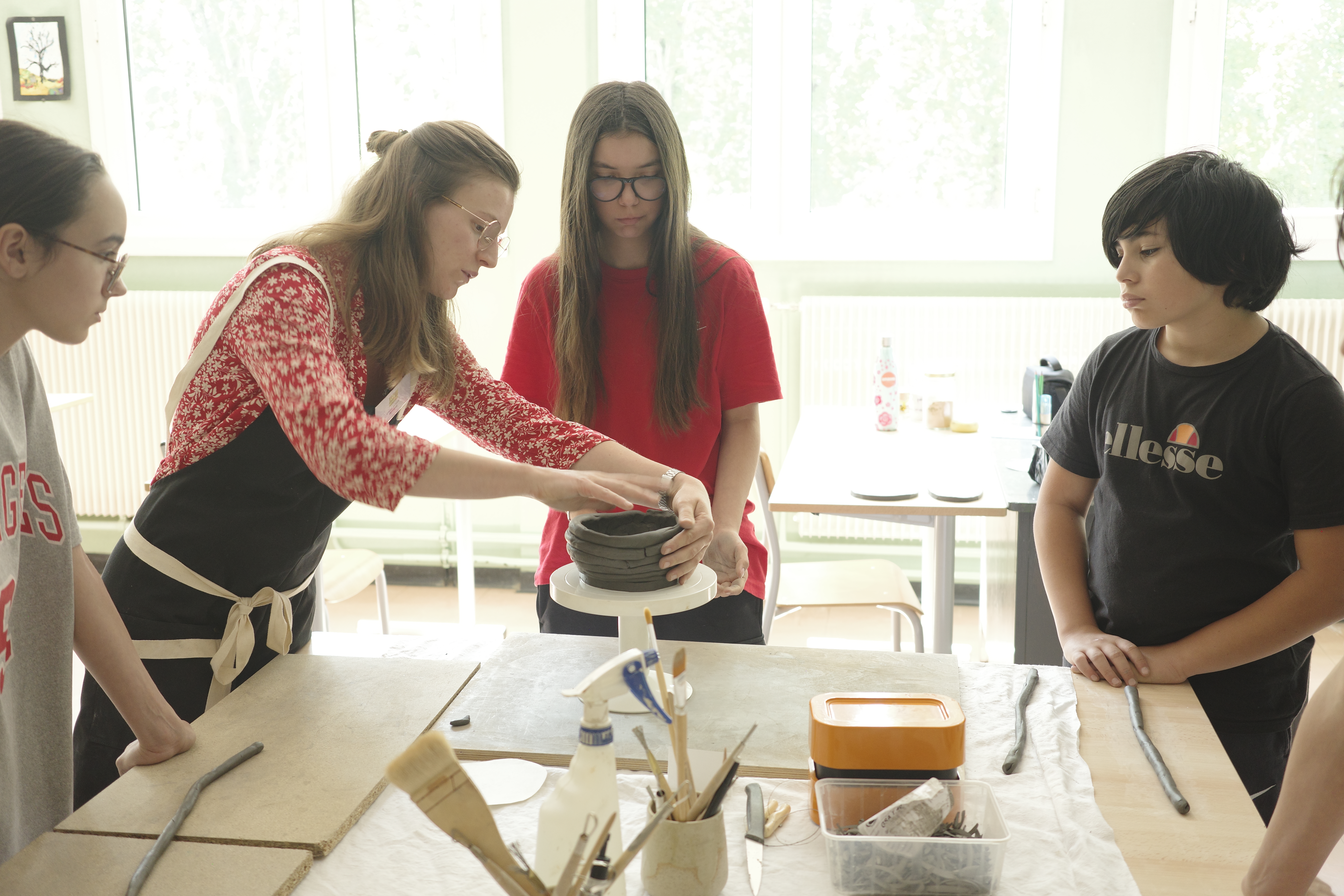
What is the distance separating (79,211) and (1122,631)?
4.90ft

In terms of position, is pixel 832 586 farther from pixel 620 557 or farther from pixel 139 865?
pixel 139 865

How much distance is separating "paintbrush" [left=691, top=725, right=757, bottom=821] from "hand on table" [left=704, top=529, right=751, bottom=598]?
0.73m

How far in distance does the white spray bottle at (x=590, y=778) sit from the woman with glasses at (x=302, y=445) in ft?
1.54

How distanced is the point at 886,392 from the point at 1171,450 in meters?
1.89

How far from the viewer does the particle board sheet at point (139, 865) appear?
977mm

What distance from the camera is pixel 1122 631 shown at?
1.58 m

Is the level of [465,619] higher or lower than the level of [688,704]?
lower

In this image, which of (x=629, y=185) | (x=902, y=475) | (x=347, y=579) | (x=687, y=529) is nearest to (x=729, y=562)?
(x=687, y=529)

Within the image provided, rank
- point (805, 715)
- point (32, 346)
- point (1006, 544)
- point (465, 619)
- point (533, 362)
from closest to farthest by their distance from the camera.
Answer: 1. point (805, 715)
2. point (533, 362)
3. point (1006, 544)
4. point (465, 619)
5. point (32, 346)

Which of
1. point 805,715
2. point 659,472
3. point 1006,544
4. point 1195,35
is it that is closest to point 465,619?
point 1006,544

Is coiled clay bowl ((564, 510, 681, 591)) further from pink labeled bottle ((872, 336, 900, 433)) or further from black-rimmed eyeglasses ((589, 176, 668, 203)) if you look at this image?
pink labeled bottle ((872, 336, 900, 433))

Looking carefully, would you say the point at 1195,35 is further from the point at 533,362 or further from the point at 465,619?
the point at 465,619

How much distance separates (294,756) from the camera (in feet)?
4.04

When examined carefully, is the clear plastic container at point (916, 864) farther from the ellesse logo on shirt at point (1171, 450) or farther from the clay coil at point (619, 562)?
the ellesse logo on shirt at point (1171, 450)
